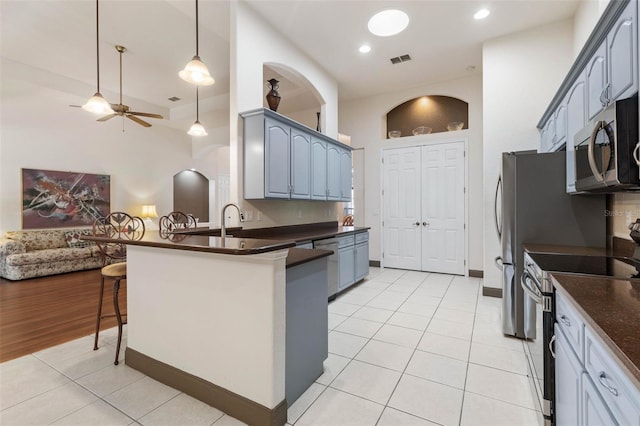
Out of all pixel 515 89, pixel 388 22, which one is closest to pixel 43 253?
pixel 388 22

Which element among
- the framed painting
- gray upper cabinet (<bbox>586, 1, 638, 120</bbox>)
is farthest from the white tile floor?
the framed painting

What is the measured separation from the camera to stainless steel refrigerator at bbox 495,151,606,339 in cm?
250

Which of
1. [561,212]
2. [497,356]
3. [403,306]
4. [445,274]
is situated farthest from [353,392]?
[445,274]

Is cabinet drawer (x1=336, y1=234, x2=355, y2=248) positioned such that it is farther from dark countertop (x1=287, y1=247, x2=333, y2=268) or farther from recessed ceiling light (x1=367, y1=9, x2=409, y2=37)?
recessed ceiling light (x1=367, y1=9, x2=409, y2=37)

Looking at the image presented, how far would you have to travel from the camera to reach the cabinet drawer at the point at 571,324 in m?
1.11

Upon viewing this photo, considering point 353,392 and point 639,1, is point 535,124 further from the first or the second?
point 353,392

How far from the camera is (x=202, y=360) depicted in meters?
1.92

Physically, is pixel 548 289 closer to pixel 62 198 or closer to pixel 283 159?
pixel 283 159

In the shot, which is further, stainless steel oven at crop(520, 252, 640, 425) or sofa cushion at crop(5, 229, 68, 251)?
sofa cushion at crop(5, 229, 68, 251)

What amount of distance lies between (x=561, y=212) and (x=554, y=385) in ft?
5.45

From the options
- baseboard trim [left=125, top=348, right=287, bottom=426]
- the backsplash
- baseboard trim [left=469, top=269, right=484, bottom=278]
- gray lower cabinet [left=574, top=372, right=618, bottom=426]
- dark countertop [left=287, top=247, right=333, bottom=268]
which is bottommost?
A: baseboard trim [left=125, top=348, right=287, bottom=426]

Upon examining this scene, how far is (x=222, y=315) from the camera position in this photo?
181cm

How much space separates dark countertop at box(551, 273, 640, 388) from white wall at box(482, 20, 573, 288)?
9.53 ft

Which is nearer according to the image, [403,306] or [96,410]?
[96,410]
